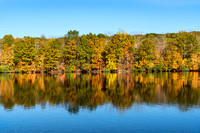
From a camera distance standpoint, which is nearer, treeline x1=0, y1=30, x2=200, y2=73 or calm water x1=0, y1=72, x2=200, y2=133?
calm water x1=0, y1=72, x2=200, y2=133

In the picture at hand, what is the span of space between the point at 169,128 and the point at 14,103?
13603mm

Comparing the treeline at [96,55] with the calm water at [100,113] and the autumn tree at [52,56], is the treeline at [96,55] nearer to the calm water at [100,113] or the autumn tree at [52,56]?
the autumn tree at [52,56]

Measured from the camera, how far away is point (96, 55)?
67.4 metres

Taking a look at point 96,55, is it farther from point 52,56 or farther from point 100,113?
point 100,113

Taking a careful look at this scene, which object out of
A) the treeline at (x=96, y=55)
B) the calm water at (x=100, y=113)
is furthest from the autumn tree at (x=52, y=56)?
the calm water at (x=100, y=113)

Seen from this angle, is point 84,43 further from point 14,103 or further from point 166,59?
point 14,103

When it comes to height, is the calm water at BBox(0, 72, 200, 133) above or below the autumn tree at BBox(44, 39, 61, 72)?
below

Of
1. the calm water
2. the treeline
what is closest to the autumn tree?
the treeline

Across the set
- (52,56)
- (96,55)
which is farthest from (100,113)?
(52,56)

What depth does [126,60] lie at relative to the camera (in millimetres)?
69812

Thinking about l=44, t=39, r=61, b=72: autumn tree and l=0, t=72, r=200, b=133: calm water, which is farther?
l=44, t=39, r=61, b=72: autumn tree

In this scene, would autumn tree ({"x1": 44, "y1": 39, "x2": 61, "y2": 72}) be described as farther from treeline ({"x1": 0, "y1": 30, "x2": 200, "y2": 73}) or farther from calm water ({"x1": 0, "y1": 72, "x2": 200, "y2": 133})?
calm water ({"x1": 0, "y1": 72, "x2": 200, "y2": 133})

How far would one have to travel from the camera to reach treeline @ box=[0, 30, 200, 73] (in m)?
65.6

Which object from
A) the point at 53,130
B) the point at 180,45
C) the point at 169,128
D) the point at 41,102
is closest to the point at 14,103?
the point at 41,102
